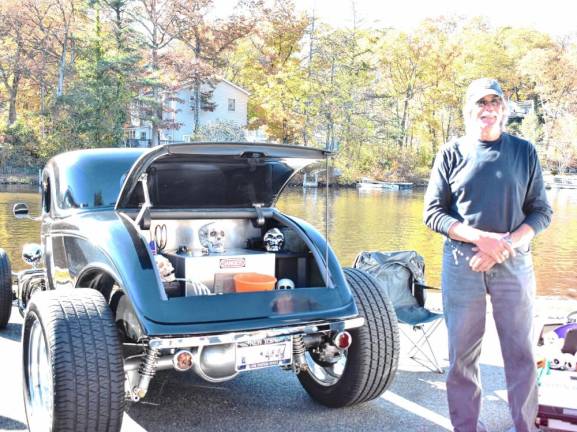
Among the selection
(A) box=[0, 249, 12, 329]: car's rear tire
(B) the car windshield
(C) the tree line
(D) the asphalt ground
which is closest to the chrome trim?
(D) the asphalt ground

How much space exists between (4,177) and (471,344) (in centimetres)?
3581

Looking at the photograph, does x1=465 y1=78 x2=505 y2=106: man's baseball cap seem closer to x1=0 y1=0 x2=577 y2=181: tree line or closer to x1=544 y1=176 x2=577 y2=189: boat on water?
x1=0 y1=0 x2=577 y2=181: tree line

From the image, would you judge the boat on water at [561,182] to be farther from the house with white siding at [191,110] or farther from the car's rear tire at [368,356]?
the car's rear tire at [368,356]

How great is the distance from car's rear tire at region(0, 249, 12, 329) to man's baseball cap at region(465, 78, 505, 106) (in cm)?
436

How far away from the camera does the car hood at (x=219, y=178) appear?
385 cm

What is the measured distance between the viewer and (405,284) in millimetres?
5449

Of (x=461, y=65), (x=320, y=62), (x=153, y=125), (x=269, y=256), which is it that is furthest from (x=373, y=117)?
(x=269, y=256)

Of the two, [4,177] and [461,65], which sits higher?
[461,65]

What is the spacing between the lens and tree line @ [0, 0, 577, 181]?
3708 cm

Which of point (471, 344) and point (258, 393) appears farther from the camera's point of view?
point (258, 393)

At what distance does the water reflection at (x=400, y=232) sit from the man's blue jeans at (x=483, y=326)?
8.79 m

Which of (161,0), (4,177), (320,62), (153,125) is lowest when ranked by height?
(4,177)

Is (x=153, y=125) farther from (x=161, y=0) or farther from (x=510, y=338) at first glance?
(x=510, y=338)

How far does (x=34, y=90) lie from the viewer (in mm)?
45062
